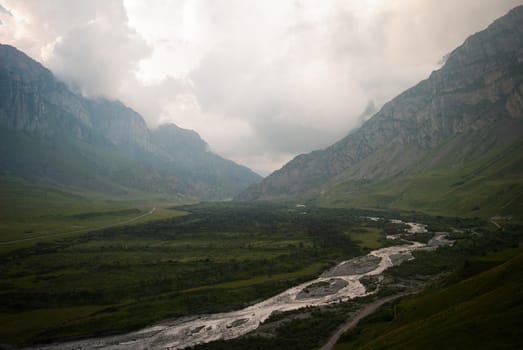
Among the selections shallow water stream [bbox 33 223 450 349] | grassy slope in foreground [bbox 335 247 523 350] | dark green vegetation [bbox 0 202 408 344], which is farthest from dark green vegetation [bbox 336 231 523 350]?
dark green vegetation [bbox 0 202 408 344]

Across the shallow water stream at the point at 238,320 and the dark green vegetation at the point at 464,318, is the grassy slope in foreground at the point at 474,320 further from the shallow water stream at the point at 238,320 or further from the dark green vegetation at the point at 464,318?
the shallow water stream at the point at 238,320

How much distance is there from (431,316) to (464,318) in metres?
9.46

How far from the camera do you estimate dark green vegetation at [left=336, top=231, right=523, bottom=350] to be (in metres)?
32.2

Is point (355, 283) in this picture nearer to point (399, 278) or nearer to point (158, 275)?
point (399, 278)

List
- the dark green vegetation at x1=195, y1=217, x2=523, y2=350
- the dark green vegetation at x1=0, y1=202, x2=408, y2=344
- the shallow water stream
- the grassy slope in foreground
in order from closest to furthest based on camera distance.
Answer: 1. the grassy slope in foreground
2. the dark green vegetation at x1=195, y1=217, x2=523, y2=350
3. the shallow water stream
4. the dark green vegetation at x1=0, y1=202, x2=408, y2=344

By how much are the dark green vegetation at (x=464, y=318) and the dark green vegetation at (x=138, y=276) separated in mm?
38512

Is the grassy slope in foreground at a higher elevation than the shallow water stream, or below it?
higher

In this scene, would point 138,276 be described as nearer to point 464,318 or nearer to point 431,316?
point 431,316

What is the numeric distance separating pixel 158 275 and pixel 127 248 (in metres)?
47.6

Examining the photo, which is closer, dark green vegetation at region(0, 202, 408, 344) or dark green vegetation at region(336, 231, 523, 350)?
dark green vegetation at region(336, 231, 523, 350)

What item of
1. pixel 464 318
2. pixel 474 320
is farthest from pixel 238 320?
pixel 474 320

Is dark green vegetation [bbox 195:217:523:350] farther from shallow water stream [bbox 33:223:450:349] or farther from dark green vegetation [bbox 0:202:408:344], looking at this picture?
dark green vegetation [bbox 0:202:408:344]

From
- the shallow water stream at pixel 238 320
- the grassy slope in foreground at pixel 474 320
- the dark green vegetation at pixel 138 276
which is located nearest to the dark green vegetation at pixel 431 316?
the grassy slope in foreground at pixel 474 320

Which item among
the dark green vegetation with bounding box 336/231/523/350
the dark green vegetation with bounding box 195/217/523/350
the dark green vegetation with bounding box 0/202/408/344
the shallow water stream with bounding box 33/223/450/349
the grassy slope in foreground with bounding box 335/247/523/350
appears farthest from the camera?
the dark green vegetation with bounding box 0/202/408/344
